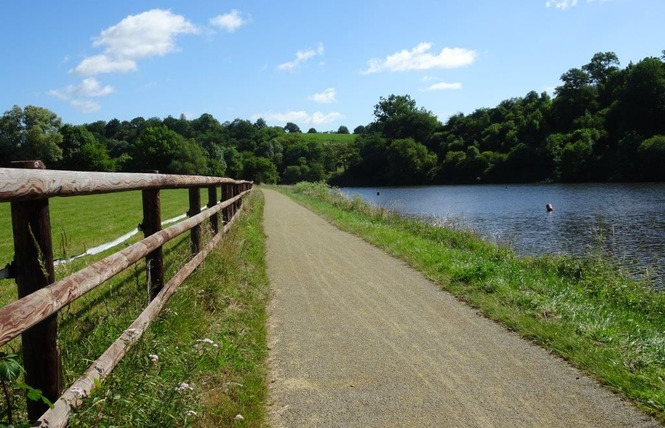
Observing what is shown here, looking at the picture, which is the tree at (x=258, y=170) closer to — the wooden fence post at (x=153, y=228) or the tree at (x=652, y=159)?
the tree at (x=652, y=159)

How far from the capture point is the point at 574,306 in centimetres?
656

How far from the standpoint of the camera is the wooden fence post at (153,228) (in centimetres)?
454

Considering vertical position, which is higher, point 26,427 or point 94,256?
point 26,427

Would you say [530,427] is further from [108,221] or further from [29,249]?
[108,221]

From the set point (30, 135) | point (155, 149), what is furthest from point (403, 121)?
point (30, 135)

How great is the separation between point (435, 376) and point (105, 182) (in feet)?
9.29

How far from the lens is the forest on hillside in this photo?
7062cm

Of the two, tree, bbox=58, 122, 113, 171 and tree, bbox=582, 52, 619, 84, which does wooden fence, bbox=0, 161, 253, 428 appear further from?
tree, bbox=582, 52, 619, 84

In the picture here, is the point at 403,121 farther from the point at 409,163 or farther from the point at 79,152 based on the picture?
the point at 79,152

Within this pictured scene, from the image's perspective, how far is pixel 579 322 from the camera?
18.3ft

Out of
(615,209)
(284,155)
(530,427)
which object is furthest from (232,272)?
(284,155)

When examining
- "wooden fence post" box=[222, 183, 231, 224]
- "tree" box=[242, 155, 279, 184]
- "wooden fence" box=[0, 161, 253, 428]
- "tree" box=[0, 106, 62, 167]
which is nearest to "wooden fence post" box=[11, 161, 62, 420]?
"wooden fence" box=[0, 161, 253, 428]

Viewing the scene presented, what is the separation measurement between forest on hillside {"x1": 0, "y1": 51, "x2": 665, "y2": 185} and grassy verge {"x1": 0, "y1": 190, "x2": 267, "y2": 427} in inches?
2354

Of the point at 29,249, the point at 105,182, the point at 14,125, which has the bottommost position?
the point at 29,249
